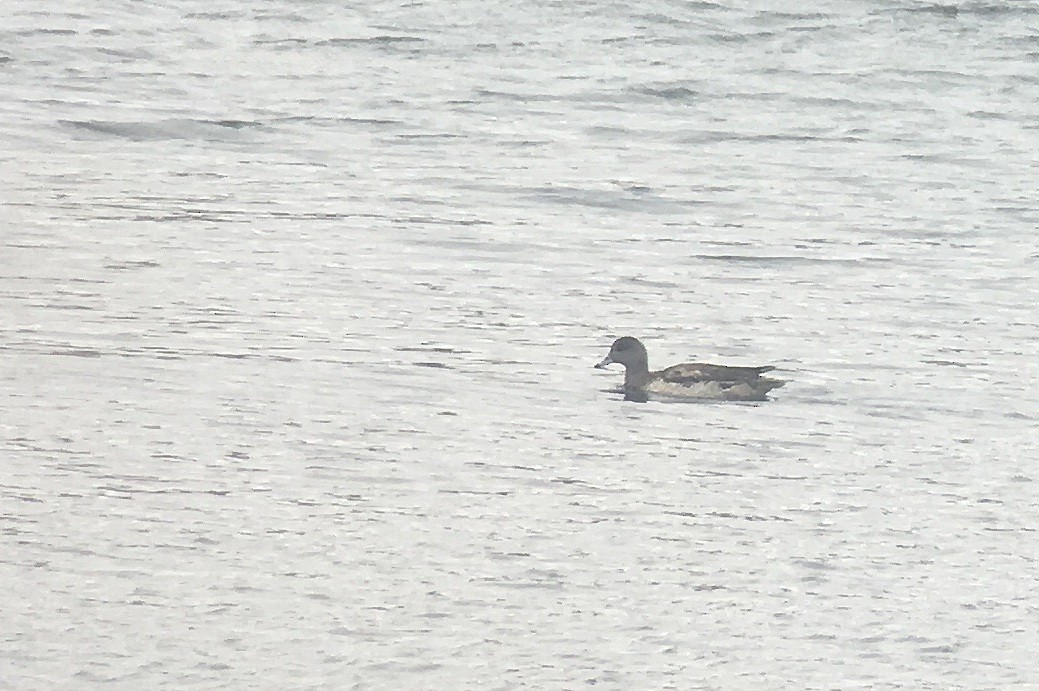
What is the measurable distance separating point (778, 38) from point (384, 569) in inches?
760

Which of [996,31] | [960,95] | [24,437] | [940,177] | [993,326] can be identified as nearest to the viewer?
[24,437]

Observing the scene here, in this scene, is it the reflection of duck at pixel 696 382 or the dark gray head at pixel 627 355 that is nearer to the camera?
the reflection of duck at pixel 696 382

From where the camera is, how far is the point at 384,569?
9.86 m

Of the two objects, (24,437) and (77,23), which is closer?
(24,437)

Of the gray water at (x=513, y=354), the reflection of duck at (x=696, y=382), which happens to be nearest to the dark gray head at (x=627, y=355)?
the reflection of duck at (x=696, y=382)

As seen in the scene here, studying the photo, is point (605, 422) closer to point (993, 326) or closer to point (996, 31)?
point (993, 326)

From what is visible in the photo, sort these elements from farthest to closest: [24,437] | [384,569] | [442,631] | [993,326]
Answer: [993,326]
[24,437]
[384,569]
[442,631]

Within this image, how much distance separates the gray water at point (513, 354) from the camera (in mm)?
9250

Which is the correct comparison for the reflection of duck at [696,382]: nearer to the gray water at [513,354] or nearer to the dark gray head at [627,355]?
the dark gray head at [627,355]

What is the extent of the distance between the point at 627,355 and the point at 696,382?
0.58 metres

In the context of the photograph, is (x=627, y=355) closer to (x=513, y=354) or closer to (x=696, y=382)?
(x=696, y=382)

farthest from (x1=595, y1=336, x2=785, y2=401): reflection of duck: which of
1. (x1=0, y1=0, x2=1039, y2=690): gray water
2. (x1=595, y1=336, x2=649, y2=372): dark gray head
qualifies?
(x1=0, y1=0, x2=1039, y2=690): gray water

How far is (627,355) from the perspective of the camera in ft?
45.8

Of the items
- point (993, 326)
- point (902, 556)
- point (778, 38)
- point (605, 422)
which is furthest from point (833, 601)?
point (778, 38)
